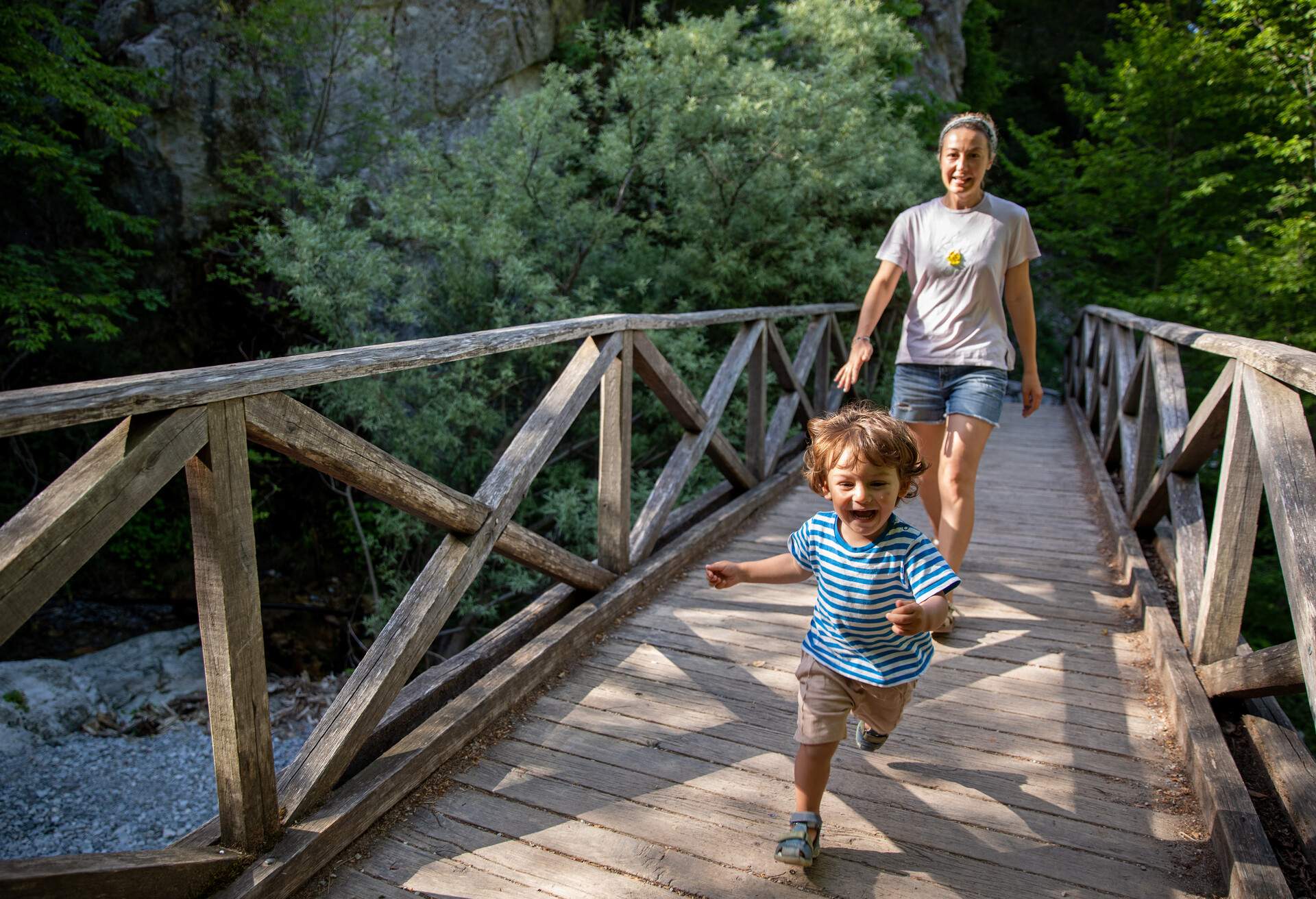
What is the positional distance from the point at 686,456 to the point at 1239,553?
2.15m

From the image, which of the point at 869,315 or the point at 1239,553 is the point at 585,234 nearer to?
the point at 869,315

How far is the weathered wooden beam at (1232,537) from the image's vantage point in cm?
239

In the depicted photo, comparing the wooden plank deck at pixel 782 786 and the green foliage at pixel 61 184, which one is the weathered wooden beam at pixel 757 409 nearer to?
the wooden plank deck at pixel 782 786

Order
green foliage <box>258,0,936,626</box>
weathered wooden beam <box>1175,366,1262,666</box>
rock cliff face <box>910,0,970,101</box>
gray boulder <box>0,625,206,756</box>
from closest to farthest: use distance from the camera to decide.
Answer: weathered wooden beam <box>1175,366,1262,666</box> < gray boulder <box>0,625,206,756</box> < green foliage <box>258,0,936,626</box> < rock cliff face <box>910,0,970,101</box>

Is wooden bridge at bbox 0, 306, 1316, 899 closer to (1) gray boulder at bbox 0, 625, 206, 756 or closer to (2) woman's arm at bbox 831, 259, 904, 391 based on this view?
(2) woman's arm at bbox 831, 259, 904, 391

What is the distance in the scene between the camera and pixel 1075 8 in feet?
65.0

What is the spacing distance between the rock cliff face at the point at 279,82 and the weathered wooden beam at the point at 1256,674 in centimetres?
880

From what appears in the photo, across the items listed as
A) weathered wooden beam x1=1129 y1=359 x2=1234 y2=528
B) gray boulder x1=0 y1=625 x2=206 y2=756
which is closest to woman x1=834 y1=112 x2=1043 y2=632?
weathered wooden beam x1=1129 y1=359 x2=1234 y2=528

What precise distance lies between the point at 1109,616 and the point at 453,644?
527 centimetres

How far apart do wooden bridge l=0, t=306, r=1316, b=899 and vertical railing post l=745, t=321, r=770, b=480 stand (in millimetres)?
1399

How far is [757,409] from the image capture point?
197 inches

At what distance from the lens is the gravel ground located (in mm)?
4630

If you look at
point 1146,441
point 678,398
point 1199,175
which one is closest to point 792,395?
point 678,398

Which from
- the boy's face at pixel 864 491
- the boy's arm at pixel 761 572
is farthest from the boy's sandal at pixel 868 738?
the boy's face at pixel 864 491
